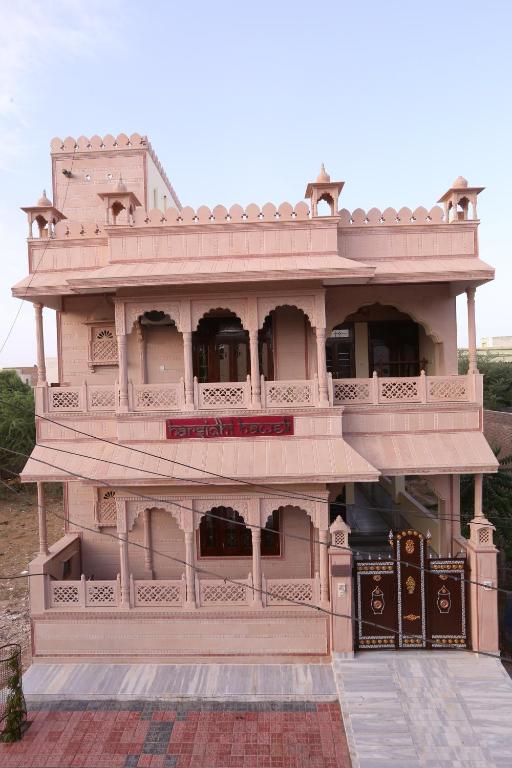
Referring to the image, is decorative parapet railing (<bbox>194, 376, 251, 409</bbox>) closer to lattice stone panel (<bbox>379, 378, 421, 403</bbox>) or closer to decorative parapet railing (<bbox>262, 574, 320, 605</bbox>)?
lattice stone panel (<bbox>379, 378, 421, 403</bbox>)

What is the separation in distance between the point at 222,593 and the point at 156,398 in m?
3.62

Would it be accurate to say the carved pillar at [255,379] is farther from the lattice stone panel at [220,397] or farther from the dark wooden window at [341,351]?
the dark wooden window at [341,351]

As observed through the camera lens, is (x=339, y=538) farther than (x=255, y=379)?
No

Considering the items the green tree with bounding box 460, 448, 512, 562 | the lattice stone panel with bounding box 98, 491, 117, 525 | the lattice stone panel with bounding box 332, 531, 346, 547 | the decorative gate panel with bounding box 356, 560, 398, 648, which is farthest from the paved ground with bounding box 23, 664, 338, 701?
the green tree with bounding box 460, 448, 512, 562

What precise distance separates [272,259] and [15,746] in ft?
27.7

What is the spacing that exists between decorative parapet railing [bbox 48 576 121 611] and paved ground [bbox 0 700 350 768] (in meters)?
1.51

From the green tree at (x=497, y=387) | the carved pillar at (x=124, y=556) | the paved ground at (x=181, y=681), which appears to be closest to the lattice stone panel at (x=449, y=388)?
the paved ground at (x=181, y=681)

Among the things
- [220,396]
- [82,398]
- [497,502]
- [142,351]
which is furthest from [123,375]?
[497,502]

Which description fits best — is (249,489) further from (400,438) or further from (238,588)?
(400,438)

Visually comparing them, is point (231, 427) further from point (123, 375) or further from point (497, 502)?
point (497, 502)

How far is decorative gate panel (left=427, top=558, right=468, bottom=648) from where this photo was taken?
8.34 meters

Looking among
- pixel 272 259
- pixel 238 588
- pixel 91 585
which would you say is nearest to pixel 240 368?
pixel 272 259

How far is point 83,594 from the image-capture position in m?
8.83

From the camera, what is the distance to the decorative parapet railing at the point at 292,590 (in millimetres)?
8703
